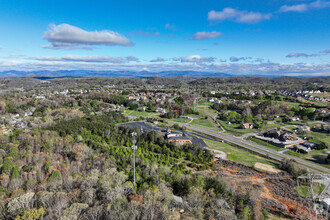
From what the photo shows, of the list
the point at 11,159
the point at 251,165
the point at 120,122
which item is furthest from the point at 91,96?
the point at 251,165

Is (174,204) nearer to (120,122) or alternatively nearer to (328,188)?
(328,188)

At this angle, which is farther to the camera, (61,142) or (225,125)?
(225,125)

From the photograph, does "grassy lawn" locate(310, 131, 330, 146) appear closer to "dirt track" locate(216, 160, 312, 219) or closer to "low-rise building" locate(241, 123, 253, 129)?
"low-rise building" locate(241, 123, 253, 129)

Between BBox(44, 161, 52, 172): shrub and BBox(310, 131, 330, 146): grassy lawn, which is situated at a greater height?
BBox(44, 161, 52, 172): shrub

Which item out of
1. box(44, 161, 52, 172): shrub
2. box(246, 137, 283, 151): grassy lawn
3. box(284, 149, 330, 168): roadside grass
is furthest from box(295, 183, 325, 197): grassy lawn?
box(44, 161, 52, 172): shrub

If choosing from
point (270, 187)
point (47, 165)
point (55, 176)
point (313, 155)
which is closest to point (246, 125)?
point (313, 155)

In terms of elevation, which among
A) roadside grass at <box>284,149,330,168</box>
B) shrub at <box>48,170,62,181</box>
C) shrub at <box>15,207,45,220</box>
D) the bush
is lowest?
roadside grass at <box>284,149,330,168</box>
